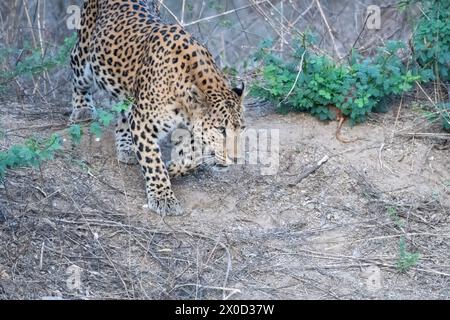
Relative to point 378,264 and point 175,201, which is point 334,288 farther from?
point 175,201

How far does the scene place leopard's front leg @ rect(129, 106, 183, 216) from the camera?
7926 mm

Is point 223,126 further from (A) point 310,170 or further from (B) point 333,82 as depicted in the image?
(B) point 333,82

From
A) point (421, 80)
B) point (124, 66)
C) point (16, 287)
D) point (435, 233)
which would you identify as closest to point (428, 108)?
point (421, 80)

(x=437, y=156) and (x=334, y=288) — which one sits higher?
(x=437, y=156)

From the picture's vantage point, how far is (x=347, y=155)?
8.68m

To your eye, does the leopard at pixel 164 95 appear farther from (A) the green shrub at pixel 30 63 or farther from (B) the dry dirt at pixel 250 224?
(A) the green shrub at pixel 30 63

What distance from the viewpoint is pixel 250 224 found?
7.94m

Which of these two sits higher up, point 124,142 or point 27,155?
point 27,155

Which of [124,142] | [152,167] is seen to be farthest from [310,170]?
[124,142]

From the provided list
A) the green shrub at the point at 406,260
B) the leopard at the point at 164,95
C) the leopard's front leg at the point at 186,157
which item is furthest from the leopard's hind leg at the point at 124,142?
the green shrub at the point at 406,260

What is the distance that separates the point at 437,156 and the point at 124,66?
2.98 meters

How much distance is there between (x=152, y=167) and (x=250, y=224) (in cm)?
96

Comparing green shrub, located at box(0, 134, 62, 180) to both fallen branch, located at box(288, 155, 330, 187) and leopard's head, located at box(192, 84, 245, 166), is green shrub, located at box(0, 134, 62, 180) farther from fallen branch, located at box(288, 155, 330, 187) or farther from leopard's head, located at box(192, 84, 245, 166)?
fallen branch, located at box(288, 155, 330, 187)

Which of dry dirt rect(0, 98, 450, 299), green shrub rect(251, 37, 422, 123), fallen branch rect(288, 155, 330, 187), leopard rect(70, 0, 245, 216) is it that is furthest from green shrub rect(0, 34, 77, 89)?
fallen branch rect(288, 155, 330, 187)
